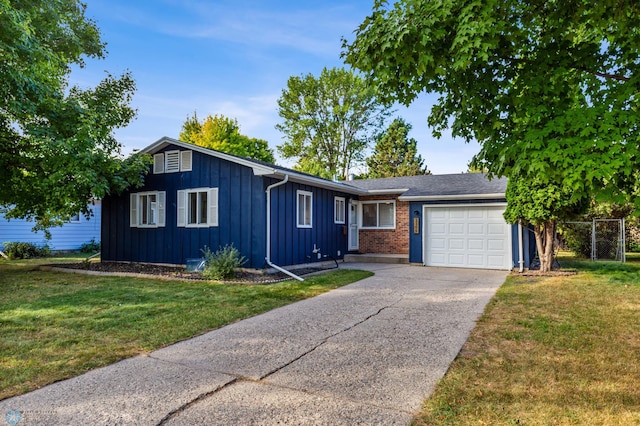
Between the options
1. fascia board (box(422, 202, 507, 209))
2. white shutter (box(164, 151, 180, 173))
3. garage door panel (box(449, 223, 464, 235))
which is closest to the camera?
fascia board (box(422, 202, 507, 209))

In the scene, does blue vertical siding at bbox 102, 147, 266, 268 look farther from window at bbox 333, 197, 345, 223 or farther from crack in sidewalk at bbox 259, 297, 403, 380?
crack in sidewalk at bbox 259, 297, 403, 380

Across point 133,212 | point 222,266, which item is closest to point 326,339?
point 222,266

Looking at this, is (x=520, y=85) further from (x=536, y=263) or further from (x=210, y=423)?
(x=536, y=263)

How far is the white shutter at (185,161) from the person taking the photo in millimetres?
11484

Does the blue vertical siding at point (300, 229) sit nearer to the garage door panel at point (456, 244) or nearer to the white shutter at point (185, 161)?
the white shutter at point (185, 161)

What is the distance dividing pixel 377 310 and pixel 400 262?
756 centimetres

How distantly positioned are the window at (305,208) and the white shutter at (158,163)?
4370 millimetres

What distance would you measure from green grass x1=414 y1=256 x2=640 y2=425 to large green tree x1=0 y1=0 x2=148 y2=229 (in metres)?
9.82

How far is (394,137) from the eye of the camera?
120 ft

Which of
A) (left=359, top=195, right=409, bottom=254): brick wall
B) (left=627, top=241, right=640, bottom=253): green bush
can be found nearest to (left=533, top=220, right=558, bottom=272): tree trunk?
(left=359, top=195, right=409, bottom=254): brick wall

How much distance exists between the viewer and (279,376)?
11.5 ft

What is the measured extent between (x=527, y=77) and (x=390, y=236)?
1029 centimetres

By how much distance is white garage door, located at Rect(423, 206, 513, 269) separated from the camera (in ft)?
38.4

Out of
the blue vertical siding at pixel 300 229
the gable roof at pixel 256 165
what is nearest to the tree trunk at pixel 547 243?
the gable roof at pixel 256 165
